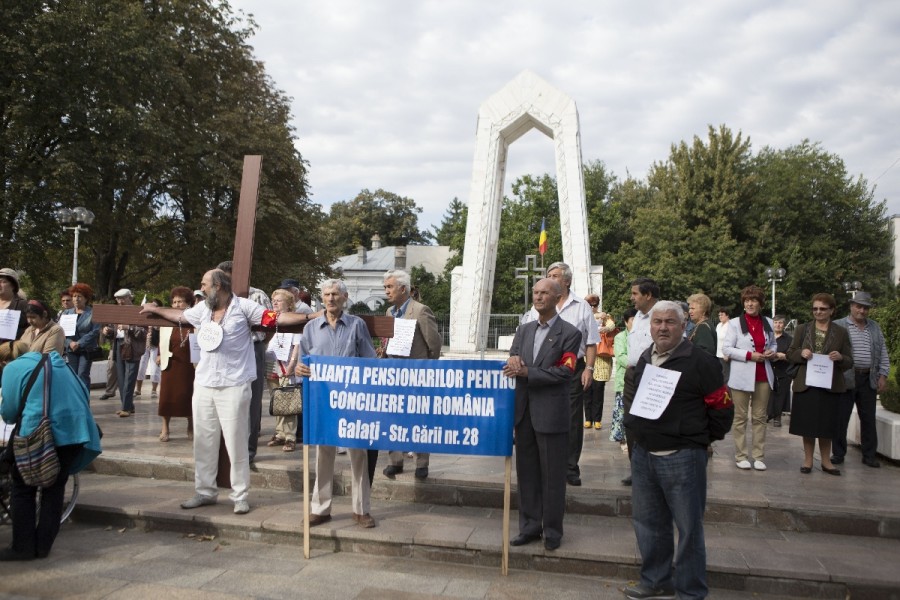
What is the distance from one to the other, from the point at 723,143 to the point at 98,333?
123ft

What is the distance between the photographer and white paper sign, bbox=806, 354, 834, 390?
6.24 meters

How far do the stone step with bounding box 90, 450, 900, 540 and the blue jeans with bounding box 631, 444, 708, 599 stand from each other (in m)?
1.47

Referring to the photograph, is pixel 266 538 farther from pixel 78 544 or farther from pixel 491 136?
pixel 491 136

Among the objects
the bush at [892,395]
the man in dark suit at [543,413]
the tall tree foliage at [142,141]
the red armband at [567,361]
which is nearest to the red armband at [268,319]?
the man in dark suit at [543,413]

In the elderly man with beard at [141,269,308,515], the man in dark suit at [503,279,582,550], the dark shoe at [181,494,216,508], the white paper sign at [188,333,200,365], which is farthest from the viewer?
the white paper sign at [188,333,200,365]

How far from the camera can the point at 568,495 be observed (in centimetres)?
537

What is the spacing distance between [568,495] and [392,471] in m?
1.58

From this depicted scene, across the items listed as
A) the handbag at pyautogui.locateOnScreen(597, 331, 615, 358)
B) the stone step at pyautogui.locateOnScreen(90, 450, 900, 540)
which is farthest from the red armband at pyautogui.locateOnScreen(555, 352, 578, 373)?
the handbag at pyautogui.locateOnScreen(597, 331, 615, 358)

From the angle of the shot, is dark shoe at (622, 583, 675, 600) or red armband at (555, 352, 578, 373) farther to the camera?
red armband at (555, 352, 578, 373)

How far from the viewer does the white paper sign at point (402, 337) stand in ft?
19.0

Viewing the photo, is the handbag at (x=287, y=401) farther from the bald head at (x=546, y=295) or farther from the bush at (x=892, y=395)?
the bush at (x=892, y=395)

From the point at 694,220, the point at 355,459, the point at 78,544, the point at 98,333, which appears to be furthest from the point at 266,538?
the point at 694,220

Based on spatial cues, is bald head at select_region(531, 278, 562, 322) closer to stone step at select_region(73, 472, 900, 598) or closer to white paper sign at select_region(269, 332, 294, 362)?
stone step at select_region(73, 472, 900, 598)

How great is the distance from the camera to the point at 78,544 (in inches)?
191
